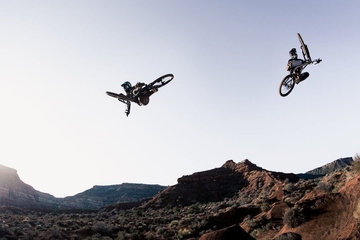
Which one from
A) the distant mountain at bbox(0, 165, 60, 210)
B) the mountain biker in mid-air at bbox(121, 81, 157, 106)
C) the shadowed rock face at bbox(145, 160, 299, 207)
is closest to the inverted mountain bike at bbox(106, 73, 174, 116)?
the mountain biker in mid-air at bbox(121, 81, 157, 106)

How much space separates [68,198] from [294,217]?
4373 inches

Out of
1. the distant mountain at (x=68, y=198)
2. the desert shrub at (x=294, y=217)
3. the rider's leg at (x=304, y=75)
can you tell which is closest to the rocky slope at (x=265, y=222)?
the desert shrub at (x=294, y=217)

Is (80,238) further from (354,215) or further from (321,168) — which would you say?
(321,168)

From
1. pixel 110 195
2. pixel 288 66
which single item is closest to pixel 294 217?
pixel 288 66

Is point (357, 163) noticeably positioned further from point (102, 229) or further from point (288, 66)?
point (102, 229)

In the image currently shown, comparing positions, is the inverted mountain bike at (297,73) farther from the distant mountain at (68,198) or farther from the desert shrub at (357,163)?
the distant mountain at (68,198)

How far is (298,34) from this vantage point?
15.0 metres

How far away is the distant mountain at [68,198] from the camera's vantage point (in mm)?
99787

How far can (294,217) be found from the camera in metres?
23.8

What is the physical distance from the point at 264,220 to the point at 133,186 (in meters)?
108

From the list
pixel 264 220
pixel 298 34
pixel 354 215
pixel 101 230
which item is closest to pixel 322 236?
pixel 354 215

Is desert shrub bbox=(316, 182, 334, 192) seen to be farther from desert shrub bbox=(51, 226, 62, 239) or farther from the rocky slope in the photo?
desert shrub bbox=(51, 226, 62, 239)

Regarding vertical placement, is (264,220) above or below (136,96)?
below

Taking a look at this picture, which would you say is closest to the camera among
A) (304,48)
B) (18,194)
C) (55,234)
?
(304,48)
